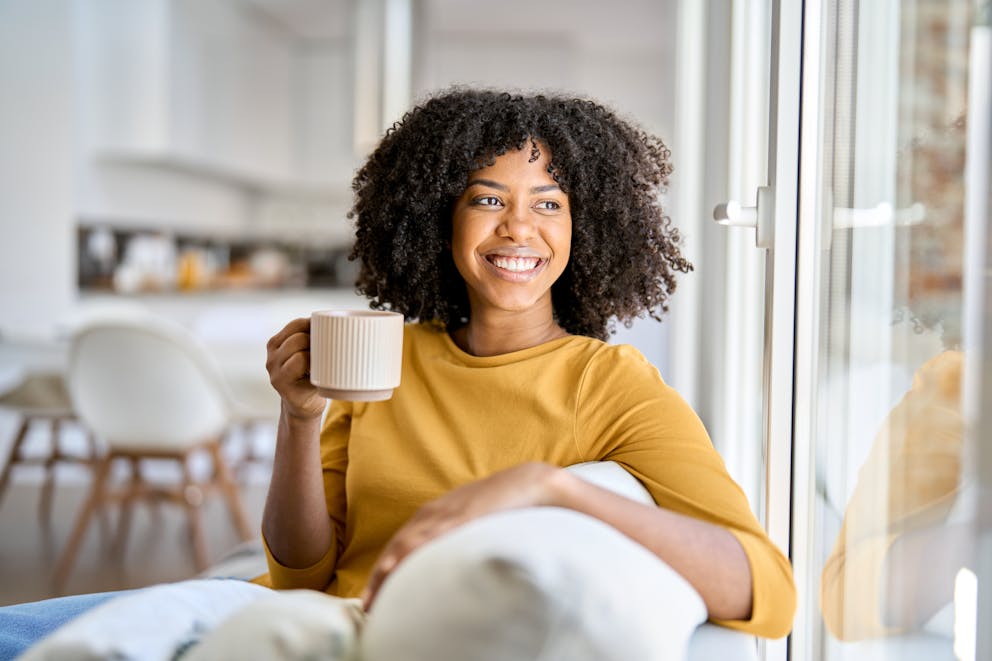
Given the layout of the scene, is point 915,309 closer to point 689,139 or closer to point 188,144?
point 689,139

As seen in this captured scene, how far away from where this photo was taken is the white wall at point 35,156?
4145mm

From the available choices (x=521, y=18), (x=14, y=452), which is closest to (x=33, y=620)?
(x=14, y=452)

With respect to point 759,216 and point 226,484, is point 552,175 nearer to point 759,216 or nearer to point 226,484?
point 759,216

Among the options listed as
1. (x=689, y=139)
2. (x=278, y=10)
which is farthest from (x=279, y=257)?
(x=689, y=139)

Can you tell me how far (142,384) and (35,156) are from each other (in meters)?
1.91

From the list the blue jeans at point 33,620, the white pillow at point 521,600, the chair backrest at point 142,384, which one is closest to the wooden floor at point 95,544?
the chair backrest at point 142,384

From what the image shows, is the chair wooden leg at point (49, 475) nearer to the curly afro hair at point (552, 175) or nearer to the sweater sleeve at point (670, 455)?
the curly afro hair at point (552, 175)

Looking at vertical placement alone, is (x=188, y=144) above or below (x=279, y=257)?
above

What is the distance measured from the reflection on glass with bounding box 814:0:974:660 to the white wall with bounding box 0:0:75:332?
390 centimetres

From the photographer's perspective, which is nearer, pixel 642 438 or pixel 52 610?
pixel 642 438

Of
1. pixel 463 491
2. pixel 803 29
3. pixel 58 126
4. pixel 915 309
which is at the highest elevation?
pixel 58 126

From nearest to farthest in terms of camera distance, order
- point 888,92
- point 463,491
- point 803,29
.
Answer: point 463,491
point 888,92
point 803,29

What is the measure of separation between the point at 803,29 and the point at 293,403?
0.72 m

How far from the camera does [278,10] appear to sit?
5656 mm
